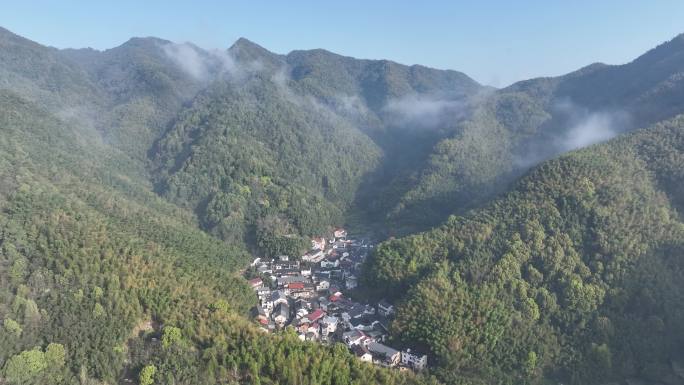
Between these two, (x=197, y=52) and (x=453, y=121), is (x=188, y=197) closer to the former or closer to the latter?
(x=453, y=121)

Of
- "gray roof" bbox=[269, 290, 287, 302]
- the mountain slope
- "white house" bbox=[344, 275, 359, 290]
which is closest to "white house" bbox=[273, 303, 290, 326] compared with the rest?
"gray roof" bbox=[269, 290, 287, 302]

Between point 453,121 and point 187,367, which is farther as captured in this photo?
point 453,121

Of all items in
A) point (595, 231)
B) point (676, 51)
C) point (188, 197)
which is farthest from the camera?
point (676, 51)

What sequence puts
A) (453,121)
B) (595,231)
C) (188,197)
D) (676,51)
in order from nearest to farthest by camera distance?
(595,231), (188,197), (676,51), (453,121)

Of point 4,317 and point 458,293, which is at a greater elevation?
point 458,293

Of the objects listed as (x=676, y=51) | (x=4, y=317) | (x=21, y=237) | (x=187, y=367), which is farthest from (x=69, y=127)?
(x=676, y=51)

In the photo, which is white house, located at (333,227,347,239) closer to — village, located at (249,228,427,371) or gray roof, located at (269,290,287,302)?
village, located at (249,228,427,371)

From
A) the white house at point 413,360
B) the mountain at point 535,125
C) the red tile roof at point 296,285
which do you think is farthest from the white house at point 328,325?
the mountain at point 535,125
